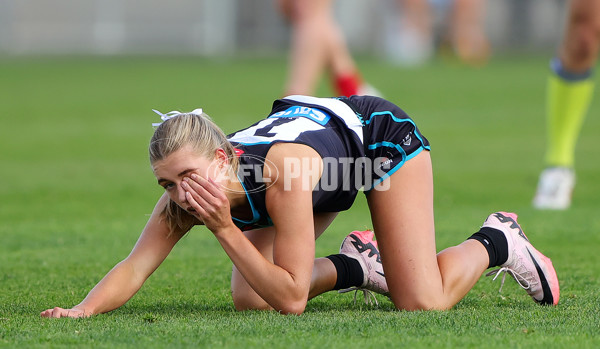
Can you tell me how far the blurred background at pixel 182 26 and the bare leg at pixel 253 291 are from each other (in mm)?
21541

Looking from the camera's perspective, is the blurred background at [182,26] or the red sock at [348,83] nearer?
the red sock at [348,83]

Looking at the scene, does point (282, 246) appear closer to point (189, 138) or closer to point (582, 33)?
point (189, 138)

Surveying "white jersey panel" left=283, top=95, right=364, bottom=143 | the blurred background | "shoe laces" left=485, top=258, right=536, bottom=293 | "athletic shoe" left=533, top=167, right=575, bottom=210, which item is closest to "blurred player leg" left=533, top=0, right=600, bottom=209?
"athletic shoe" left=533, top=167, right=575, bottom=210

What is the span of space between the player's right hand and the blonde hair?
577 mm

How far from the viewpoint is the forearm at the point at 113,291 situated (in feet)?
11.2

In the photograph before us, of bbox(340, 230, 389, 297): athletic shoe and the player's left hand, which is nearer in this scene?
the player's left hand

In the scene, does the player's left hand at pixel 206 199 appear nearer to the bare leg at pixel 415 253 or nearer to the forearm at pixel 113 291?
the forearm at pixel 113 291

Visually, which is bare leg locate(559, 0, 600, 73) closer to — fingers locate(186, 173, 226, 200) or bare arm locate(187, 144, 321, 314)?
bare arm locate(187, 144, 321, 314)

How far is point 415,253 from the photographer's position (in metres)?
3.63

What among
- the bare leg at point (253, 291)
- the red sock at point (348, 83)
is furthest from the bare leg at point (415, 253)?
the red sock at point (348, 83)

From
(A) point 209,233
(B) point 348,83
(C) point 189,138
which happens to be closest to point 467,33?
(B) point 348,83

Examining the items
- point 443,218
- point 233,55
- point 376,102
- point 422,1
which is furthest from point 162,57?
point 376,102

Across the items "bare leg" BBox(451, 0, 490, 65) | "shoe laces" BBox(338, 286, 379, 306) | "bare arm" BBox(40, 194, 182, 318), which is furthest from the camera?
"bare leg" BBox(451, 0, 490, 65)

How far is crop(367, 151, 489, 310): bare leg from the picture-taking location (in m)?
3.57
